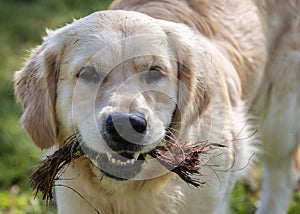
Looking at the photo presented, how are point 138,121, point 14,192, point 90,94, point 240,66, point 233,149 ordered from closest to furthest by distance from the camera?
point 138,121 < point 90,94 < point 233,149 < point 240,66 < point 14,192

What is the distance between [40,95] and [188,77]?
2.81 feet

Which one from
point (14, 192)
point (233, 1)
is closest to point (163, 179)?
point (233, 1)

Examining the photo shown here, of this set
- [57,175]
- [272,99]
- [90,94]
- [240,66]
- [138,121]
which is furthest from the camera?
[272,99]

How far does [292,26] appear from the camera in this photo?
5734 millimetres

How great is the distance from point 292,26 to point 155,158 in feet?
6.69

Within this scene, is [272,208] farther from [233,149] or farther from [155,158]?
[155,158]

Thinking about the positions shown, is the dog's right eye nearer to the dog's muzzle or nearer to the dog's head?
the dog's head

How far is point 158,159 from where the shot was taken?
4191mm

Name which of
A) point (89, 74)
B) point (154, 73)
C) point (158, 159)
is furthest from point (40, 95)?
point (158, 159)

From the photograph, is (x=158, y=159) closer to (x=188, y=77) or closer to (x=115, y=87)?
(x=115, y=87)

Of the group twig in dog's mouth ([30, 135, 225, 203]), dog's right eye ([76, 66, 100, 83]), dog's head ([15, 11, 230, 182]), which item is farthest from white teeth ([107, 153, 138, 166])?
dog's right eye ([76, 66, 100, 83])

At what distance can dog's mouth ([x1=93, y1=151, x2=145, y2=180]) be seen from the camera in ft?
13.1

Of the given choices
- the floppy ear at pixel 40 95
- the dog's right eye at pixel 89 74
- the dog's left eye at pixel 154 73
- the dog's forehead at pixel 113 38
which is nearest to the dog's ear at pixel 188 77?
the dog's forehead at pixel 113 38

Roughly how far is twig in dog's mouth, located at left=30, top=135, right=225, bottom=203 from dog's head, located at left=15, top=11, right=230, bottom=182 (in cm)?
7
